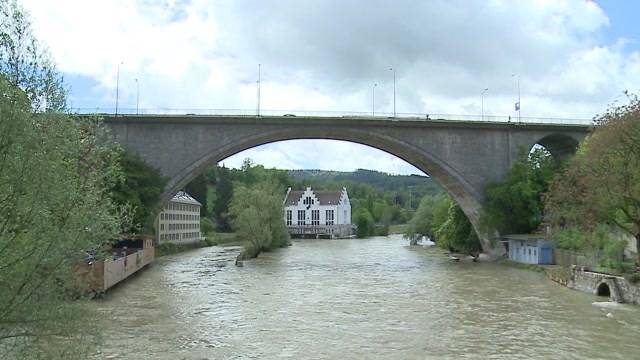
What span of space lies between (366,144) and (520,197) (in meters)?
12.2

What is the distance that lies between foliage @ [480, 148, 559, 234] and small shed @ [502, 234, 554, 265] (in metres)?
1.44

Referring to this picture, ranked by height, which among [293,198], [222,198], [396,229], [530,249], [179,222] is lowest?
[530,249]

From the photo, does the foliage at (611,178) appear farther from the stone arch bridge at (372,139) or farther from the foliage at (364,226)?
the foliage at (364,226)

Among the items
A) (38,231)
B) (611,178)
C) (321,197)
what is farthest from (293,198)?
(38,231)

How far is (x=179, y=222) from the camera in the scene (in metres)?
63.3

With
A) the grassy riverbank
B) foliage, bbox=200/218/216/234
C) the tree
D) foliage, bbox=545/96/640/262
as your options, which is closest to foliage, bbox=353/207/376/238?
the tree

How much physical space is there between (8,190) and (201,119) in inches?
1456

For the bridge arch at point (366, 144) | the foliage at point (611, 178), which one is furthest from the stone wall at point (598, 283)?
the bridge arch at point (366, 144)

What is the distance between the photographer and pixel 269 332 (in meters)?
16.7

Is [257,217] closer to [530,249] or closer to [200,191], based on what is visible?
[530,249]

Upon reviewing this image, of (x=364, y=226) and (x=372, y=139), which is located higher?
(x=372, y=139)

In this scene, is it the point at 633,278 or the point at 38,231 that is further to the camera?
the point at 633,278

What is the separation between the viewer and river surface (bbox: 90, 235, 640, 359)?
14.4 m

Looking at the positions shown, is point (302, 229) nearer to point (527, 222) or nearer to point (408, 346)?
point (527, 222)
